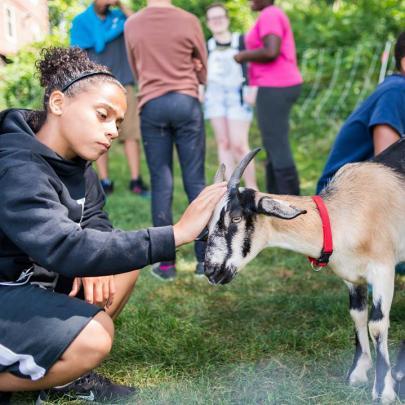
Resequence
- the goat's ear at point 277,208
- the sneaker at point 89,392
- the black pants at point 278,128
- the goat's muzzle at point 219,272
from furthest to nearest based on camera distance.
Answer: the black pants at point 278,128
the sneaker at point 89,392
the goat's muzzle at point 219,272
the goat's ear at point 277,208

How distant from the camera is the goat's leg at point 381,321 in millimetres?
2928

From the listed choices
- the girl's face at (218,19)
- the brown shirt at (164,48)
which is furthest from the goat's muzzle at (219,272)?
the girl's face at (218,19)

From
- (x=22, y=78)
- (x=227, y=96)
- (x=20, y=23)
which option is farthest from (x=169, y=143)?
(x=227, y=96)

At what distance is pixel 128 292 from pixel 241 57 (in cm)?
340

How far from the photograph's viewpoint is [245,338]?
12.2ft

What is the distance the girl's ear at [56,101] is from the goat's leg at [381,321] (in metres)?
1.64

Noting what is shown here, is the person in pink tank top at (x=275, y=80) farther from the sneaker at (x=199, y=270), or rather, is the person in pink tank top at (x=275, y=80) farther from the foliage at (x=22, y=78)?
the foliage at (x=22, y=78)

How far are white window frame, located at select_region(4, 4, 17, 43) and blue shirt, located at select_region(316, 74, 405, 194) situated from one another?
204cm

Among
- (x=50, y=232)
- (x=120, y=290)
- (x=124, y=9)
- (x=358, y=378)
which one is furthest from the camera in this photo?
(x=124, y=9)

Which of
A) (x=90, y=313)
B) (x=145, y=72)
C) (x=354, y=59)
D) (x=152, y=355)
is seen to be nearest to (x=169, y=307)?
(x=152, y=355)

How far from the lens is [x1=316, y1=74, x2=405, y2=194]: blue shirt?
3590 mm

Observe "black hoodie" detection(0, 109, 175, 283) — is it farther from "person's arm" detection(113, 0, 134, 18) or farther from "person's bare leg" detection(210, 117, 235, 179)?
"person's bare leg" detection(210, 117, 235, 179)

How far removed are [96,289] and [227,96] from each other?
4.15 meters

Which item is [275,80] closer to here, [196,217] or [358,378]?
[358,378]
